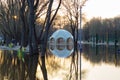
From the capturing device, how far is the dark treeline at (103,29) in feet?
289

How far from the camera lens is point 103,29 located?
9438cm

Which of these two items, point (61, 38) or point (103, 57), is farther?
point (61, 38)

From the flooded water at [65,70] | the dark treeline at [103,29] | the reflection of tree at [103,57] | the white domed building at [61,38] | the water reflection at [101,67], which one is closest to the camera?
the flooded water at [65,70]

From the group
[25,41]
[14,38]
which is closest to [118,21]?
[14,38]

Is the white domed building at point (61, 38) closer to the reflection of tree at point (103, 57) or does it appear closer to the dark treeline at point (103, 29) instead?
the dark treeline at point (103, 29)

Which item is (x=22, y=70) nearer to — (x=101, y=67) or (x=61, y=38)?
(x=101, y=67)

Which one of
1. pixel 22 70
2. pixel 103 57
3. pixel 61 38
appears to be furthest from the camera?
pixel 61 38

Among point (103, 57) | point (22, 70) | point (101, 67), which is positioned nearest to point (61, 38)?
point (103, 57)

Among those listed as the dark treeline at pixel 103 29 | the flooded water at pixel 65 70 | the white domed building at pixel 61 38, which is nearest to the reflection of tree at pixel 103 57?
the flooded water at pixel 65 70

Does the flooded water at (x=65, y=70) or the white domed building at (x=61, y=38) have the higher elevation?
the white domed building at (x=61, y=38)

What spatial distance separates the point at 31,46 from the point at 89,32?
232ft

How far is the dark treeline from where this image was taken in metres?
88.0

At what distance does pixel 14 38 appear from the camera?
189 feet

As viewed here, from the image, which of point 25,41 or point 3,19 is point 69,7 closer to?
point 3,19
